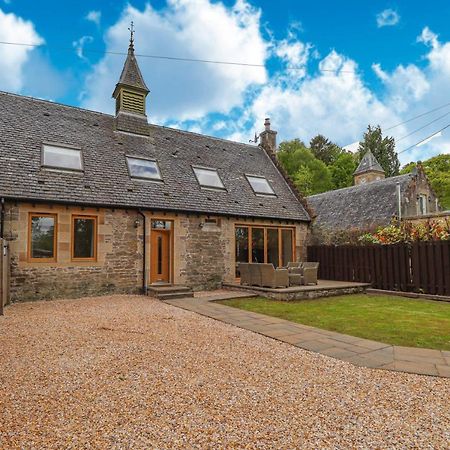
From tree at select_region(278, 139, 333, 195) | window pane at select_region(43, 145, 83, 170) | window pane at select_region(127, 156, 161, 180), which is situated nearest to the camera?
window pane at select_region(43, 145, 83, 170)

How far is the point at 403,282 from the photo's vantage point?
11.2 metres

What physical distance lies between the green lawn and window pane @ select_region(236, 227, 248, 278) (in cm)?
306

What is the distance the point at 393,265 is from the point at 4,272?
11785mm

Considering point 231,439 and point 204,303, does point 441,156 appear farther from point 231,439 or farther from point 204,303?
point 231,439

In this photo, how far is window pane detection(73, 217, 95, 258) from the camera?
10086 millimetres

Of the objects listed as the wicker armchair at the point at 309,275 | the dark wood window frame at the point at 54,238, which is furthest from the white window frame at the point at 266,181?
the dark wood window frame at the point at 54,238

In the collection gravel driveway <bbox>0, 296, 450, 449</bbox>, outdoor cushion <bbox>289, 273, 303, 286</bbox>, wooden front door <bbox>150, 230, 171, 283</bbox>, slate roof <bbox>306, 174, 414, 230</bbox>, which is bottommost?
gravel driveway <bbox>0, 296, 450, 449</bbox>

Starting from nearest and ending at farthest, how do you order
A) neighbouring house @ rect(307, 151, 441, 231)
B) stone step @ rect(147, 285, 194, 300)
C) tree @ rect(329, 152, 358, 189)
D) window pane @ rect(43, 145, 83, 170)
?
stone step @ rect(147, 285, 194, 300) → window pane @ rect(43, 145, 83, 170) → neighbouring house @ rect(307, 151, 441, 231) → tree @ rect(329, 152, 358, 189)

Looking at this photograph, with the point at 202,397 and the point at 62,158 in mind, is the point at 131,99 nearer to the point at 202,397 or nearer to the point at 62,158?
the point at 62,158

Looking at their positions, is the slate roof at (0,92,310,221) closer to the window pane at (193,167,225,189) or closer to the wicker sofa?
the window pane at (193,167,225,189)

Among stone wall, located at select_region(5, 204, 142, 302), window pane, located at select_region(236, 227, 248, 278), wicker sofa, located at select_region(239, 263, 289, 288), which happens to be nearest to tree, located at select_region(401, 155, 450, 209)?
window pane, located at select_region(236, 227, 248, 278)

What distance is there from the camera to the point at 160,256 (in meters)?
11.6

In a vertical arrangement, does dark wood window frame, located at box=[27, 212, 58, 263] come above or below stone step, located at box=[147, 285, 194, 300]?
above

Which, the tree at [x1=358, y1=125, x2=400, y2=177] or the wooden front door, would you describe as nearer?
the wooden front door
